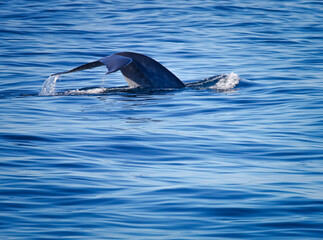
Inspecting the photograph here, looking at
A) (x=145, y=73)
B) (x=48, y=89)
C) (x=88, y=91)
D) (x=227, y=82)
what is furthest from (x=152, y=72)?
(x=48, y=89)

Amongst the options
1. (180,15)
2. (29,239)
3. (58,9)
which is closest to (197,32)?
(180,15)

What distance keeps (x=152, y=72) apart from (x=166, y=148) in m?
4.50

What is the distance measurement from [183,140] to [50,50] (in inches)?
477

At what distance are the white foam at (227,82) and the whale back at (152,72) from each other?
3.91 ft

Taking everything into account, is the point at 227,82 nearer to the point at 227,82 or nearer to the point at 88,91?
the point at 227,82

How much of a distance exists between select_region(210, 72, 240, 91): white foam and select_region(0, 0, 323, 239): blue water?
26 centimetres

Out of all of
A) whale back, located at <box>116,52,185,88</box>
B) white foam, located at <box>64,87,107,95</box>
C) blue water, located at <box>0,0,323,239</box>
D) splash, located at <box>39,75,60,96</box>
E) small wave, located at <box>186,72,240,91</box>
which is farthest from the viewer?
small wave, located at <box>186,72,240,91</box>

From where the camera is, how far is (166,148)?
28.8 ft

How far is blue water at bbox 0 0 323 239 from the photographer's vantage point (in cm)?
584

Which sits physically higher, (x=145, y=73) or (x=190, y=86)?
(x=145, y=73)

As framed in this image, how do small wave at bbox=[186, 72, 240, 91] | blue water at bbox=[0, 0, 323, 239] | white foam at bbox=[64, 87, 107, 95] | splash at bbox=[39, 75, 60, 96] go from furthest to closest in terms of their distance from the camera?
small wave at bbox=[186, 72, 240, 91] → splash at bbox=[39, 75, 60, 96] → white foam at bbox=[64, 87, 107, 95] → blue water at bbox=[0, 0, 323, 239]

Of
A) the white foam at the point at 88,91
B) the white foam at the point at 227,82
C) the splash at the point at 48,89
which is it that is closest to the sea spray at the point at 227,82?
the white foam at the point at 227,82

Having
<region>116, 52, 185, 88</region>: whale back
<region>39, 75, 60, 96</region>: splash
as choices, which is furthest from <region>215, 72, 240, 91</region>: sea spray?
<region>39, 75, 60, 96</region>: splash

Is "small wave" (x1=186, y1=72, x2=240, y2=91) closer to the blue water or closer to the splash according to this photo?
the blue water
